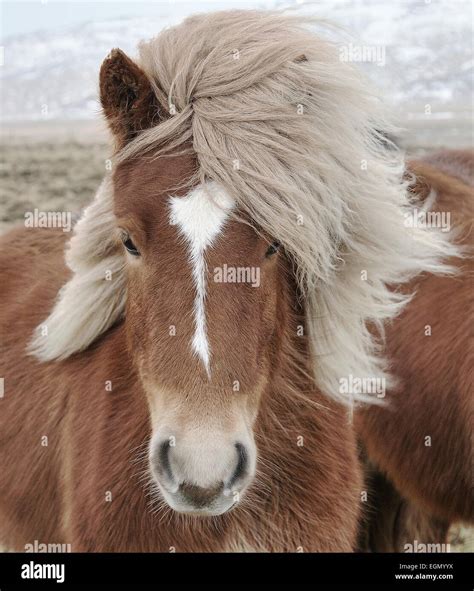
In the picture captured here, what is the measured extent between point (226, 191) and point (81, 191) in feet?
51.6

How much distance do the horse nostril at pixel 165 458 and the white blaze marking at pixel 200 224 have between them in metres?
0.26

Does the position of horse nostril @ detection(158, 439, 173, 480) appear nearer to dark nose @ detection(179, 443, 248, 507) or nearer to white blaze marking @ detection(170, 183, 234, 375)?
dark nose @ detection(179, 443, 248, 507)

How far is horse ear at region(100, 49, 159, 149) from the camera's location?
103 inches

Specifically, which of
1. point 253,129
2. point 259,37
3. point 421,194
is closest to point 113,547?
point 253,129

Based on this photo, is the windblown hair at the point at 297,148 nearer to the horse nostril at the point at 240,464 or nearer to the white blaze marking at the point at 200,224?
the white blaze marking at the point at 200,224

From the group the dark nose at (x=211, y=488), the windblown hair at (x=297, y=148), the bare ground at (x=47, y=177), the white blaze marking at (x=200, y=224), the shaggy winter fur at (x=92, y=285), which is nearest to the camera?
the dark nose at (x=211, y=488)

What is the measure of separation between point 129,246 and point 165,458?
2.49ft

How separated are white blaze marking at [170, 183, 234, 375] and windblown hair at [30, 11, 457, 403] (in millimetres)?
64

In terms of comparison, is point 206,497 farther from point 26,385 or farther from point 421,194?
point 421,194

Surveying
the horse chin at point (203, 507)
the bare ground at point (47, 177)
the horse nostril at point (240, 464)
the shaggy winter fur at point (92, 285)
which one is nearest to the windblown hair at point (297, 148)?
the shaggy winter fur at point (92, 285)

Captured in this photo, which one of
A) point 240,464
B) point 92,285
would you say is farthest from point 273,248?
point 92,285

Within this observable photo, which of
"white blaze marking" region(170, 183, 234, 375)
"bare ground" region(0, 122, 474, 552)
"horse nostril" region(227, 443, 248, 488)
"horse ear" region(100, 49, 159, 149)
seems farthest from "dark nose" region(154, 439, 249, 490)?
"bare ground" region(0, 122, 474, 552)

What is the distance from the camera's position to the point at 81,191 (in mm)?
17625

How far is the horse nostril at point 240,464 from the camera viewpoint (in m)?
2.26
